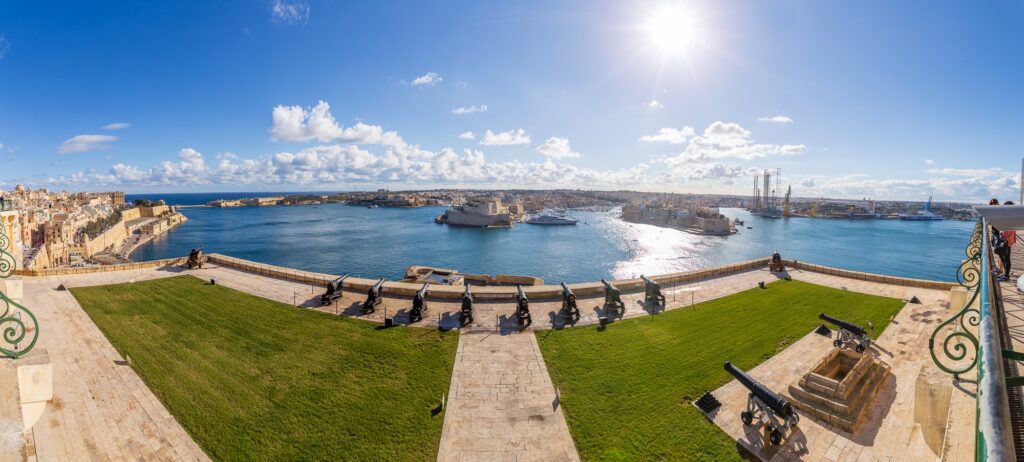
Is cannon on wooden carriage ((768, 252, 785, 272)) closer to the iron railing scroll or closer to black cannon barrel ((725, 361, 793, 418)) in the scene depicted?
black cannon barrel ((725, 361, 793, 418))

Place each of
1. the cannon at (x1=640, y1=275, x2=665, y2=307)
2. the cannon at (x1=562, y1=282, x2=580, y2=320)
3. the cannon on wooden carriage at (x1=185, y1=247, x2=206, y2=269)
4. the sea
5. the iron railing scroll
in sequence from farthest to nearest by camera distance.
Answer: the sea
the cannon on wooden carriage at (x1=185, y1=247, x2=206, y2=269)
the cannon at (x1=640, y1=275, x2=665, y2=307)
the cannon at (x1=562, y1=282, x2=580, y2=320)
the iron railing scroll

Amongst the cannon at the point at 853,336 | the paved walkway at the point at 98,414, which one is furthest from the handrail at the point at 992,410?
the cannon at the point at 853,336

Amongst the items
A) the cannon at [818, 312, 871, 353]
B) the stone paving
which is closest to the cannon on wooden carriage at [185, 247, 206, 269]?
the stone paving

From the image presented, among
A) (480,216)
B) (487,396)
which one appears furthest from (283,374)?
(480,216)

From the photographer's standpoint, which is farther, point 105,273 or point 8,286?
point 105,273

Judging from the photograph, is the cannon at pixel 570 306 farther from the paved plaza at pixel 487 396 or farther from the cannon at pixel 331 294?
the cannon at pixel 331 294

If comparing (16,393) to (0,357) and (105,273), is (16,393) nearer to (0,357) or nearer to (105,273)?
(0,357)

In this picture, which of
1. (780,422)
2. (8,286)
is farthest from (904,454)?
(8,286)
